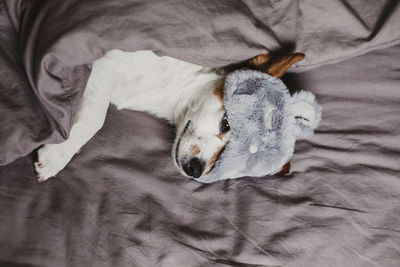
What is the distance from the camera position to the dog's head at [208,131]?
1.23 metres

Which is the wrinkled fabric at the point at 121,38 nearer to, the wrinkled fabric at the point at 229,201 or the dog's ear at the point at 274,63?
the dog's ear at the point at 274,63

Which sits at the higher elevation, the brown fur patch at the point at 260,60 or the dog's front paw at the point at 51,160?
the brown fur patch at the point at 260,60

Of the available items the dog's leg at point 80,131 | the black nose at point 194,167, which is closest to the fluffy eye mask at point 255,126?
the black nose at point 194,167

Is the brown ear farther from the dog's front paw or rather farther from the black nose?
the dog's front paw

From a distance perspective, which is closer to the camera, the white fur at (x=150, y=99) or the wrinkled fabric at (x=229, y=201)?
the wrinkled fabric at (x=229, y=201)

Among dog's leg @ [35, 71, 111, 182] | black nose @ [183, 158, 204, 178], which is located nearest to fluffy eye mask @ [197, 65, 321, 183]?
black nose @ [183, 158, 204, 178]

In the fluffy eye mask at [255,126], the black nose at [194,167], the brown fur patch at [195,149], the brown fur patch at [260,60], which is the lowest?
the black nose at [194,167]

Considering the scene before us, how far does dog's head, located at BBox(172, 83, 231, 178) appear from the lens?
1229 mm

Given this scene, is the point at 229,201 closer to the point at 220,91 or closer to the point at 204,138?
the point at 204,138

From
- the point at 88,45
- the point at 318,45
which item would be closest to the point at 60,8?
the point at 88,45

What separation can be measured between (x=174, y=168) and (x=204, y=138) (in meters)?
0.17

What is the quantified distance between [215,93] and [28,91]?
603 mm

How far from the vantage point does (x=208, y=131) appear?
125 centimetres

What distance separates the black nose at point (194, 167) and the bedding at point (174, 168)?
95 millimetres
